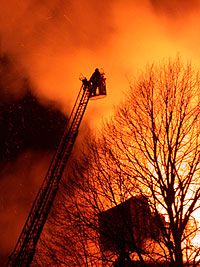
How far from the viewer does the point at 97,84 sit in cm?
2441

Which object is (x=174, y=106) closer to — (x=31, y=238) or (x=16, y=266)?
(x=31, y=238)

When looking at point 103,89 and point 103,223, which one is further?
point 103,89

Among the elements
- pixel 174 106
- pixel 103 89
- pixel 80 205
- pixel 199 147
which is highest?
pixel 103 89

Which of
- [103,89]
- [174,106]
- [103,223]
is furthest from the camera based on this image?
[103,89]

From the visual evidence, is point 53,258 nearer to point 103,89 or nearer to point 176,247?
point 176,247

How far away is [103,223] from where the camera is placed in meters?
14.0

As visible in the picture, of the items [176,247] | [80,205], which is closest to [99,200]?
[80,205]

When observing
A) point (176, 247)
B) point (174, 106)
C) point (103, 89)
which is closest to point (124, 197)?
point (176, 247)

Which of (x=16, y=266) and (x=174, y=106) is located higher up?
(x=174, y=106)

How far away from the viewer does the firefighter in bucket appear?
24.1 meters

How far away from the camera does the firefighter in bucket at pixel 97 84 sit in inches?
949

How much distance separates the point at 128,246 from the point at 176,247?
1.67 m

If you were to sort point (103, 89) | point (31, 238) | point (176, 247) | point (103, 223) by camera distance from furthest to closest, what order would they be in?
1. point (103, 89)
2. point (31, 238)
3. point (103, 223)
4. point (176, 247)

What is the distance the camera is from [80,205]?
593 inches
